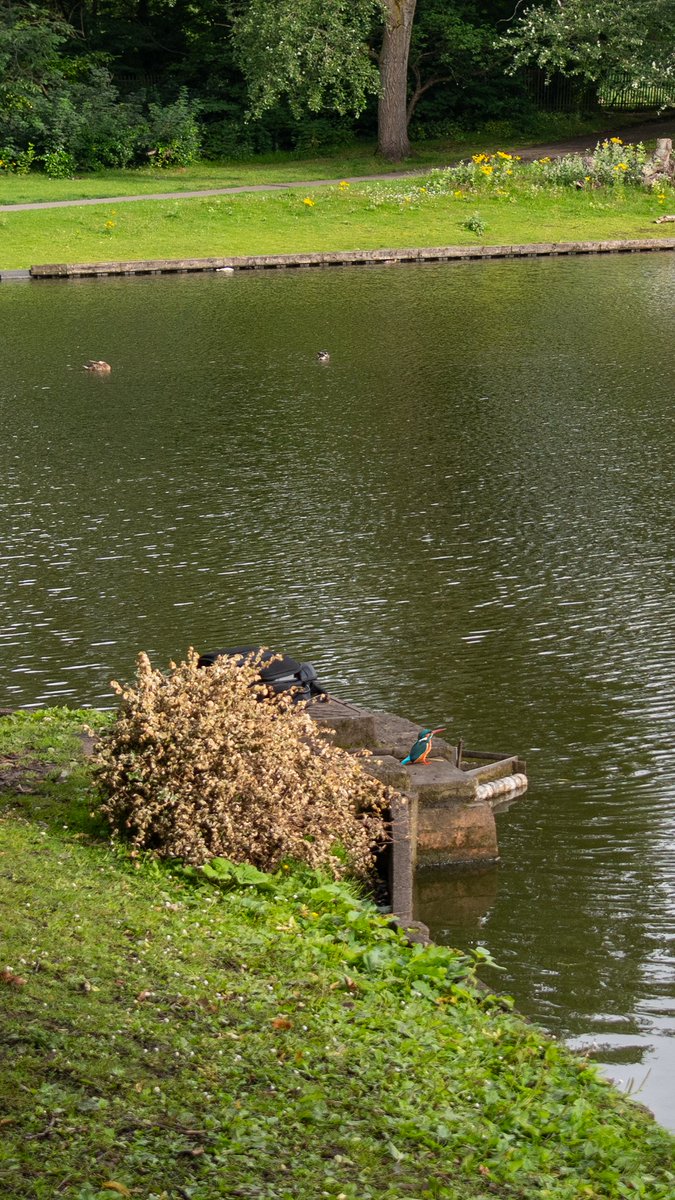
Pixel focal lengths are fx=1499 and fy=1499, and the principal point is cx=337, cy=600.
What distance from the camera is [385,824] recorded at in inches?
352

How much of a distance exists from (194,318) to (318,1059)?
86.4 feet

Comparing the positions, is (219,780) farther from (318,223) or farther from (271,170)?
(271,170)

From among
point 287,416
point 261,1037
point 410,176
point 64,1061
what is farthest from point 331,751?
point 410,176

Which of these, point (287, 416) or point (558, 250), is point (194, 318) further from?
point (558, 250)

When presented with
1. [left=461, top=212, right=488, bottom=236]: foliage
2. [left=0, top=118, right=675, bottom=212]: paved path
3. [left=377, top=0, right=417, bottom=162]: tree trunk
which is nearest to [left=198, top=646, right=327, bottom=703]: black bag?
[left=461, top=212, right=488, bottom=236]: foliage

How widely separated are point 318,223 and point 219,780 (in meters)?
35.3

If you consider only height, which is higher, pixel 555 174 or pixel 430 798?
pixel 555 174

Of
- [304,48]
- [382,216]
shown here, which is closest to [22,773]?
[382,216]

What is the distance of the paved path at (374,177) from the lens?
42844 mm

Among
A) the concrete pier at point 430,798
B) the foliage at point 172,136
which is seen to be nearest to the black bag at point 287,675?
the concrete pier at point 430,798

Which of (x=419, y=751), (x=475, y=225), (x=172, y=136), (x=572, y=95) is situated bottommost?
(x=419, y=751)

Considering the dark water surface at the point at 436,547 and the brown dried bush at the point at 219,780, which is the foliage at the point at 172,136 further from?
the brown dried bush at the point at 219,780

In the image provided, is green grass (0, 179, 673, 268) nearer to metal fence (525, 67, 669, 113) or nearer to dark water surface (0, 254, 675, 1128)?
dark water surface (0, 254, 675, 1128)

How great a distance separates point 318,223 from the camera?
4153cm
